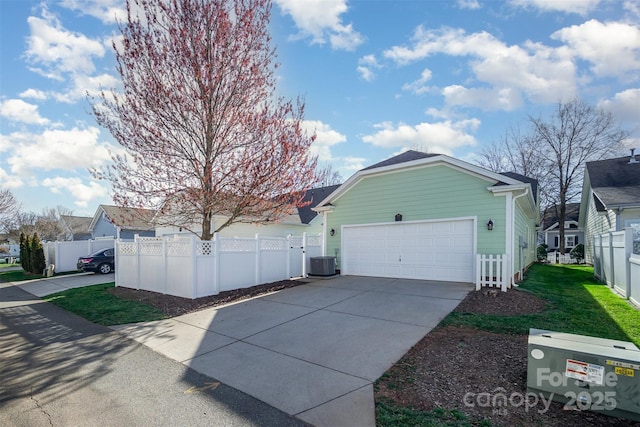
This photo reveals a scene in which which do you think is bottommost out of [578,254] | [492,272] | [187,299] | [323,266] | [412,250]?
[578,254]

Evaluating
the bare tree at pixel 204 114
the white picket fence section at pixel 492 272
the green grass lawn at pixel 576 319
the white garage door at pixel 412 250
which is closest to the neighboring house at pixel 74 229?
the bare tree at pixel 204 114

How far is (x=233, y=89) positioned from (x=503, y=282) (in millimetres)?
9494

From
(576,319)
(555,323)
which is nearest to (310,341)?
(555,323)

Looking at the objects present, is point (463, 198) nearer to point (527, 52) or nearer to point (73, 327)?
point (527, 52)

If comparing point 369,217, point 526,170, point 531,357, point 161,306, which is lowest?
point 161,306

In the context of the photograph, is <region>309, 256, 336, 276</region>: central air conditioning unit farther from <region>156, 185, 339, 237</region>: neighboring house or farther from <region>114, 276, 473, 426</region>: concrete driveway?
<region>156, 185, 339, 237</region>: neighboring house

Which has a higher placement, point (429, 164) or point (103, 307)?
point (429, 164)

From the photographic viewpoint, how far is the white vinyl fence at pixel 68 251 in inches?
760

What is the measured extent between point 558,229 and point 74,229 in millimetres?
51298

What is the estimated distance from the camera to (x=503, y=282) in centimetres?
873

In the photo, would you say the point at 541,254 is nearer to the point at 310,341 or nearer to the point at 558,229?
the point at 558,229

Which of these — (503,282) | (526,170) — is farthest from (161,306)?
(526,170)

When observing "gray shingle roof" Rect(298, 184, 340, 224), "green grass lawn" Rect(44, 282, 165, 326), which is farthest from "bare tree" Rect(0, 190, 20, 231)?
"gray shingle roof" Rect(298, 184, 340, 224)

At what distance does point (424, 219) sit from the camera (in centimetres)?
1080
